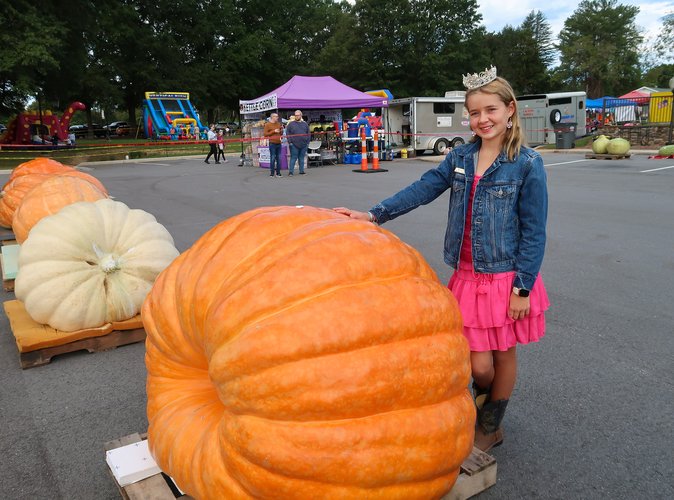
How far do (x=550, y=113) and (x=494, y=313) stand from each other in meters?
26.7

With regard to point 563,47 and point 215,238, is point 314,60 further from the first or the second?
point 215,238

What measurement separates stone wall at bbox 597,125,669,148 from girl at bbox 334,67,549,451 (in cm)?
2384

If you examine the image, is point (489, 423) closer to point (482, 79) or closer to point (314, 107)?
point (482, 79)

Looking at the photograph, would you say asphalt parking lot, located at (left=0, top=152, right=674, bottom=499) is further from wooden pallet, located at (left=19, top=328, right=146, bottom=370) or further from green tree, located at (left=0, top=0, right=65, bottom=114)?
green tree, located at (left=0, top=0, right=65, bottom=114)

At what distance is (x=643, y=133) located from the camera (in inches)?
916

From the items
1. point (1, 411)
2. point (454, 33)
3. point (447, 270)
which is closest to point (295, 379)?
point (1, 411)

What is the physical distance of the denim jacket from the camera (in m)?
2.26

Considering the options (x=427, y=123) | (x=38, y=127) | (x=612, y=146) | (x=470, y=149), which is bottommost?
(x=470, y=149)

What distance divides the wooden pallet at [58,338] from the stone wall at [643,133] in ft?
78.5

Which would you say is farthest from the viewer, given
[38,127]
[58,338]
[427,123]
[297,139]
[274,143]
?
[38,127]

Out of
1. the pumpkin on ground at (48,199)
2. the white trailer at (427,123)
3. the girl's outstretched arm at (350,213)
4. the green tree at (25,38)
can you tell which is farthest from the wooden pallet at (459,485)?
the green tree at (25,38)

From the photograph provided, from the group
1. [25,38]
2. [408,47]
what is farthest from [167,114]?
[408,47]

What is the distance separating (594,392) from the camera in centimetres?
307

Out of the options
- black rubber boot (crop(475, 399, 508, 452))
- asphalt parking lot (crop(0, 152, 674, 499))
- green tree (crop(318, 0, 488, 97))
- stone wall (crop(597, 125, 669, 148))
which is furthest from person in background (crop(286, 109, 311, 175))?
green tree (crop(318, 0, 488, 97))
